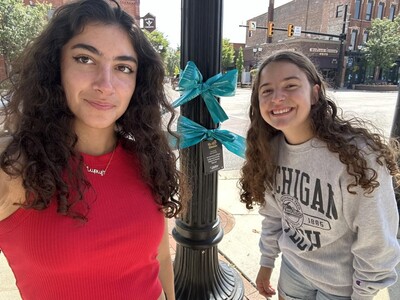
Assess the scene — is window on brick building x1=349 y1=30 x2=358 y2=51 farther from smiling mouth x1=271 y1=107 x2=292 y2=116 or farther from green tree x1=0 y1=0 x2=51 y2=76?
smiling mouth x1=271 y1=107 x2=292 y2=116

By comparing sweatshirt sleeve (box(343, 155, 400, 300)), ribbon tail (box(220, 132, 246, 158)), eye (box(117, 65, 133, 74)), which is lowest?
sweatshirt sleeve (box(343, 155, 400, 300))

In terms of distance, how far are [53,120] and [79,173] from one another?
0.23 metres

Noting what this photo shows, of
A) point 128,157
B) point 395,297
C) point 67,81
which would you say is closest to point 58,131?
point 67,81

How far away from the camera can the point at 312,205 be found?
1488 mm

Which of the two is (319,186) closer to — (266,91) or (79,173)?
(266,91)

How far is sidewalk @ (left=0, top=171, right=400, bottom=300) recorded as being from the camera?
2.48m

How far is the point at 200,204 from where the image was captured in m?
2.02

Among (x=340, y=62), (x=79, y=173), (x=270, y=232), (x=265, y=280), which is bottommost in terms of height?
(x=265, y=280)

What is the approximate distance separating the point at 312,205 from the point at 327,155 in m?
0.25

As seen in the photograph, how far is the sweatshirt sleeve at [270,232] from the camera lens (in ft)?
5.97

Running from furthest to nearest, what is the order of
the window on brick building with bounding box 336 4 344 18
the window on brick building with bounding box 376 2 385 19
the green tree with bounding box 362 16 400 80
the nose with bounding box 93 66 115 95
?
the window on brick building with bounding box 376 2 385 19
the window on brick building with bounding box 336 4 344 18
the green tree with bounding box 362 16 400 80
the nose with bounding box 93 66 115 95

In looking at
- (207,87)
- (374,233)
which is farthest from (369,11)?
(374,233)

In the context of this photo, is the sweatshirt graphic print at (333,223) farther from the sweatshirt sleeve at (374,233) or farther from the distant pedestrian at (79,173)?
the distant pedestrian at (79,173)

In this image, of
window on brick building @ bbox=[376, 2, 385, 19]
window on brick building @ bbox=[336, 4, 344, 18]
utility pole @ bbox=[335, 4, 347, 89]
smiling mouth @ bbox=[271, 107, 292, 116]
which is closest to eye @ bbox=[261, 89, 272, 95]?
smiling mouth @ bbox=[271, 107, 292, 116]
